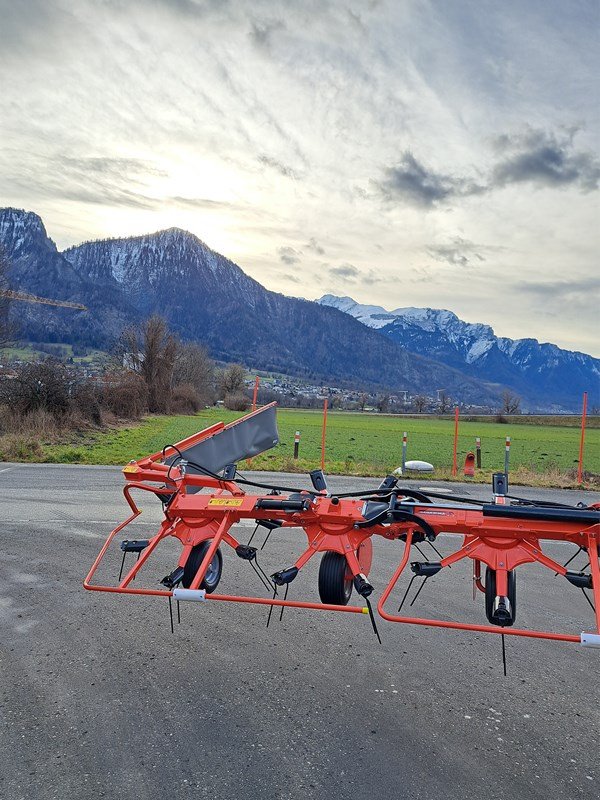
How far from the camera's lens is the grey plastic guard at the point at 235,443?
6.43m

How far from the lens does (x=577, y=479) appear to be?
18.7 m

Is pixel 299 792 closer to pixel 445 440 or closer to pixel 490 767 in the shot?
pixel 490 767

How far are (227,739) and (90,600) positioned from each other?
9.23 feet

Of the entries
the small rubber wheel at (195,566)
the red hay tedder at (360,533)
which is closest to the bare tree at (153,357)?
the small rubber wheel at (195,566)

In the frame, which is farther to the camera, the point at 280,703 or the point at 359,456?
the point at 359,456

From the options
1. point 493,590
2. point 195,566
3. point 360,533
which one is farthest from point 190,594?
point 493,590

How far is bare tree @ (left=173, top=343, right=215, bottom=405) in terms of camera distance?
78.9 metres

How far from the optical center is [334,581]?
4.66 metres

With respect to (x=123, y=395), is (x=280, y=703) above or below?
below

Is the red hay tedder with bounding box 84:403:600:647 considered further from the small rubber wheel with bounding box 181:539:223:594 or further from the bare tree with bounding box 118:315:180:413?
the bare tree with bounding box 118:315:180:413

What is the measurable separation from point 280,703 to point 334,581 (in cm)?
91

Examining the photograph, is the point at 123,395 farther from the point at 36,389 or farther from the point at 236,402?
the point at 236,402

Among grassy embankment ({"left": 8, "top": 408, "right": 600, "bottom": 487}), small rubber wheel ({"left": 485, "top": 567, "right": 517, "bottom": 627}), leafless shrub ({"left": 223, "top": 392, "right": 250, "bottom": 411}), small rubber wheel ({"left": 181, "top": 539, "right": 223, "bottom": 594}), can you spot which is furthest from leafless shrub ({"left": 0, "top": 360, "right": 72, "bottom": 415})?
leafless shrub ({"left": 223, "top": 392, "right": 250, "bottom": 411})

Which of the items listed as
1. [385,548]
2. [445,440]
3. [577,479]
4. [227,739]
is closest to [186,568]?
[227,739]
